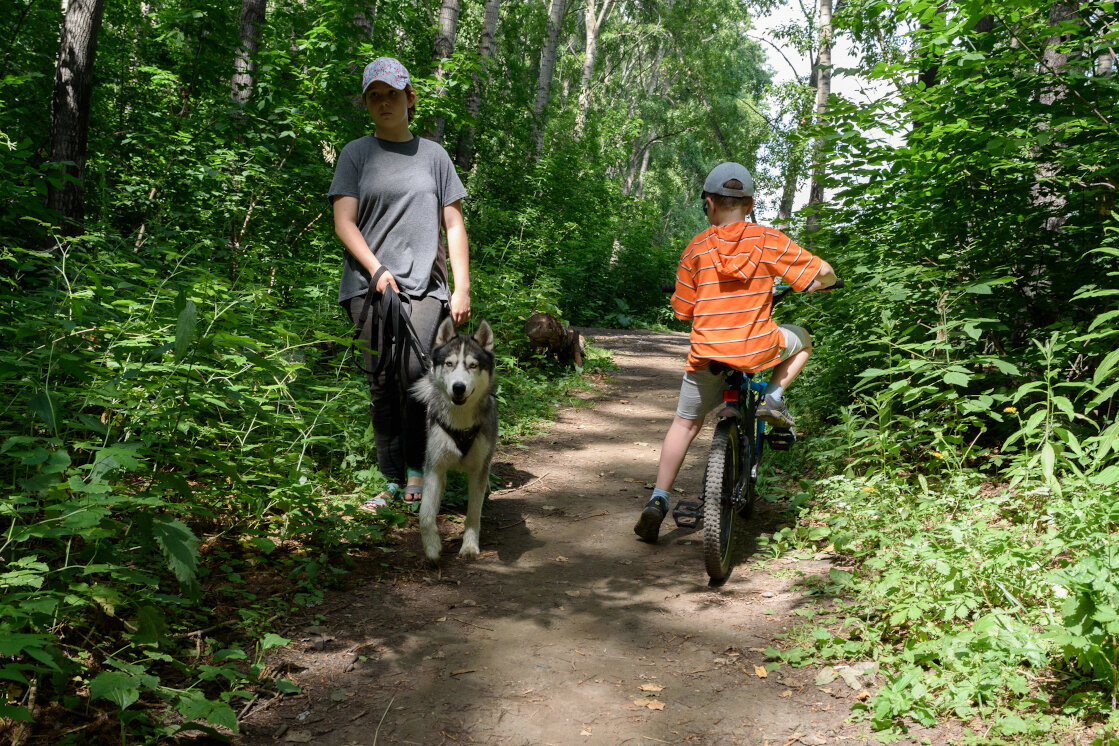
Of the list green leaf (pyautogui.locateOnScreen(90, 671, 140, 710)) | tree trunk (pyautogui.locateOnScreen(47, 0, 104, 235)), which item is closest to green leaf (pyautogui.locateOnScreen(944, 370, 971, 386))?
green leaf (pyautogui.locateOnScreen(90, 671, 140, 710))

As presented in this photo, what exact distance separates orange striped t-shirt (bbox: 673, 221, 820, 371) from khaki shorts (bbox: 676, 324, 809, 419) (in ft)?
0.41

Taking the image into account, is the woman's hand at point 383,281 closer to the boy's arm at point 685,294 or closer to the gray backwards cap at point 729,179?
the boy's arm at point 685,294

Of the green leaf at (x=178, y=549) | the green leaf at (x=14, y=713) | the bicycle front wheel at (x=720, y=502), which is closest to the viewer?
the green leaf at (x=14, y=713)

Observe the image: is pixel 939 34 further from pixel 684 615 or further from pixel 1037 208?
pixel 684 615

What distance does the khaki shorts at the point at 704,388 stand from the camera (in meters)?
4.15

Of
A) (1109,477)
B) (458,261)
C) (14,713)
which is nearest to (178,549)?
(14,713)

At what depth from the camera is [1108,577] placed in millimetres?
2477

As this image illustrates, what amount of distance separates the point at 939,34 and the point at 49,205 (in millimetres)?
6772

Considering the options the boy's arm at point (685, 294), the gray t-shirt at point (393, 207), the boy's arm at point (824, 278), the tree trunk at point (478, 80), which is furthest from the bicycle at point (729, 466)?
the tree trunk at point (478, 80)

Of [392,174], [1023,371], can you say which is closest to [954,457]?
[1023,371]

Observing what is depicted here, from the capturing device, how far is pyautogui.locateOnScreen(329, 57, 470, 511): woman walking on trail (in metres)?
4.22

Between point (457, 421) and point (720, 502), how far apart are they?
5.20 ft

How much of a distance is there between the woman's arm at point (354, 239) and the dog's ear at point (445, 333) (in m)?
0.35

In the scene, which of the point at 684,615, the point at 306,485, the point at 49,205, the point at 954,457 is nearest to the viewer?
the point at 684,615
